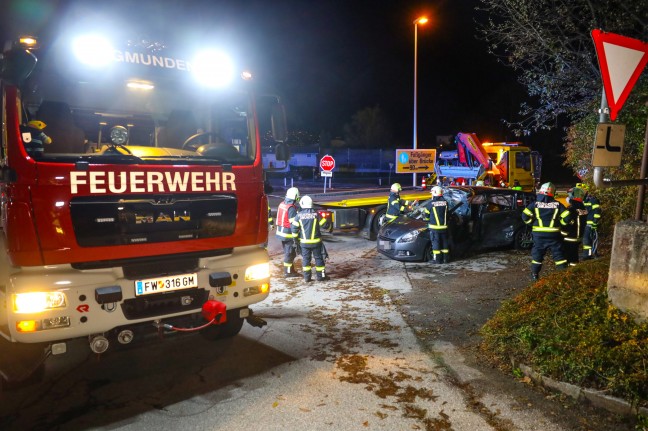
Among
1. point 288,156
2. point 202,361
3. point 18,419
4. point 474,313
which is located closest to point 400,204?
point 474,313

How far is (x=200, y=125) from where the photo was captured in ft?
18.2

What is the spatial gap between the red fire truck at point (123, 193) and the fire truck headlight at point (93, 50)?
1 centimetres

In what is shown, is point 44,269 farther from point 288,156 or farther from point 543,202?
point 543,202

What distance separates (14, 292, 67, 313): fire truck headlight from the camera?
3752mm

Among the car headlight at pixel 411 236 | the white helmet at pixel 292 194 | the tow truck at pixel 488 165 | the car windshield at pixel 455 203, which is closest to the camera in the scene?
the white helmet at pixel 292 194

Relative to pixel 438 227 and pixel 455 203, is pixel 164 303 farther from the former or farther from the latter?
pixel 455 203

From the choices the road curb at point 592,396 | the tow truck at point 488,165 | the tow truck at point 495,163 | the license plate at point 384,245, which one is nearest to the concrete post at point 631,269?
the road curb at point 592,396

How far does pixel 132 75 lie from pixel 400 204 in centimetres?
808

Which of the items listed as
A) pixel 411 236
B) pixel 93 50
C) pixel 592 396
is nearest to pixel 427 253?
pixel 411 236

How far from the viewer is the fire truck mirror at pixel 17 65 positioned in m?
3.88

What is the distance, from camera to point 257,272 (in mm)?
5078

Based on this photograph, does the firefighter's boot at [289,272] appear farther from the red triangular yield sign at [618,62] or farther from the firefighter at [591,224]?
the red triangular yield sign at [618,62]

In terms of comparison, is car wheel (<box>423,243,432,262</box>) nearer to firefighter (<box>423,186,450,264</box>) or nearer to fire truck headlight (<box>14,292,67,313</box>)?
firefighter (<box>423,186,450,264</box>)

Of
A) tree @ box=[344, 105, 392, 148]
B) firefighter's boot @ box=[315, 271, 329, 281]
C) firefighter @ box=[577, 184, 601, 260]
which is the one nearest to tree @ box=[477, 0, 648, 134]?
firefighter @ box=[577, 184, 601, 260]
